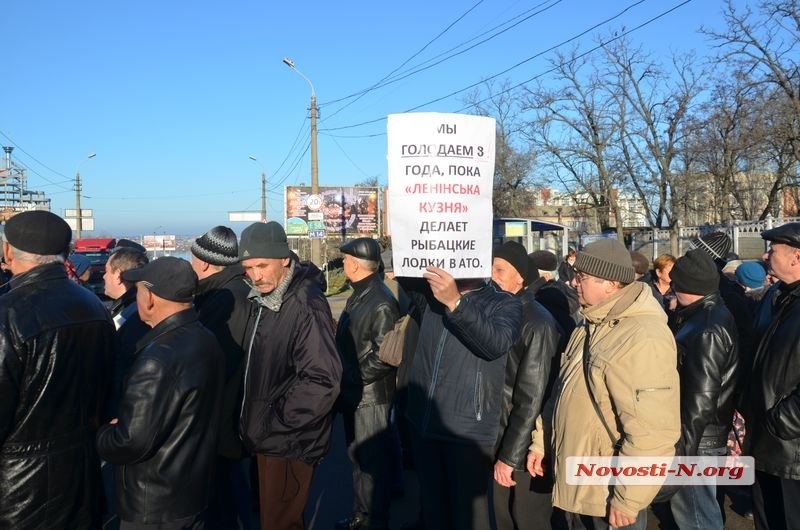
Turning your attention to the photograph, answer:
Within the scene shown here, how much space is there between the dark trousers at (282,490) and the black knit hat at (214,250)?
5.05ft

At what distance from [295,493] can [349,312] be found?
5.44ft

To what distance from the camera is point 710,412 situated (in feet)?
11.8

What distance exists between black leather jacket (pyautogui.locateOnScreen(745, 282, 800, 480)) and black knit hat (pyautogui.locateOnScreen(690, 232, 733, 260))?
99.8 inches

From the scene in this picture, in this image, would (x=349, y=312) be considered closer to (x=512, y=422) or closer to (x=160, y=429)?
(x=512, y=422)

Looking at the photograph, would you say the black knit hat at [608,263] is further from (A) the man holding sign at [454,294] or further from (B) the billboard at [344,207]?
(B) the billboard at [344,207]

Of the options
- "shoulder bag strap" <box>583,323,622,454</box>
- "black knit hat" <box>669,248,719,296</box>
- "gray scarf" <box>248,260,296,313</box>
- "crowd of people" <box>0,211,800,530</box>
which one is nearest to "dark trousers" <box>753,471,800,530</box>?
"crowd of people" <box>0,211,800,530</box>

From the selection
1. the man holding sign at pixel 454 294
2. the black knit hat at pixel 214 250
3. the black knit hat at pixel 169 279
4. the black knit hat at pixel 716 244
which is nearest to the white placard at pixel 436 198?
the man holding sign at pixel 454 294

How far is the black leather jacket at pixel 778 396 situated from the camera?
3.32 meters

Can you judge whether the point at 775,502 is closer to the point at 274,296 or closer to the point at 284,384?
the point at 284,384

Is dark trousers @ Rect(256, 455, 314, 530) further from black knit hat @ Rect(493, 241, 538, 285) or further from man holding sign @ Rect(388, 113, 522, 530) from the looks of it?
black knit hat @ Rect(493, 241, 538, 285)

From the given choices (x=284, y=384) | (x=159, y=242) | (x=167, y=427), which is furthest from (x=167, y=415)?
(x=159, y=242)

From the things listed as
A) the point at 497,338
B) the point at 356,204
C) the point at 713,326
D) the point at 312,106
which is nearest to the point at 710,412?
the point at 713,326

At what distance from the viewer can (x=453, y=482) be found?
3.56 meters

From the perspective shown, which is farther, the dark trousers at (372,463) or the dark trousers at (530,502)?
the dark trousers at (372,463)
